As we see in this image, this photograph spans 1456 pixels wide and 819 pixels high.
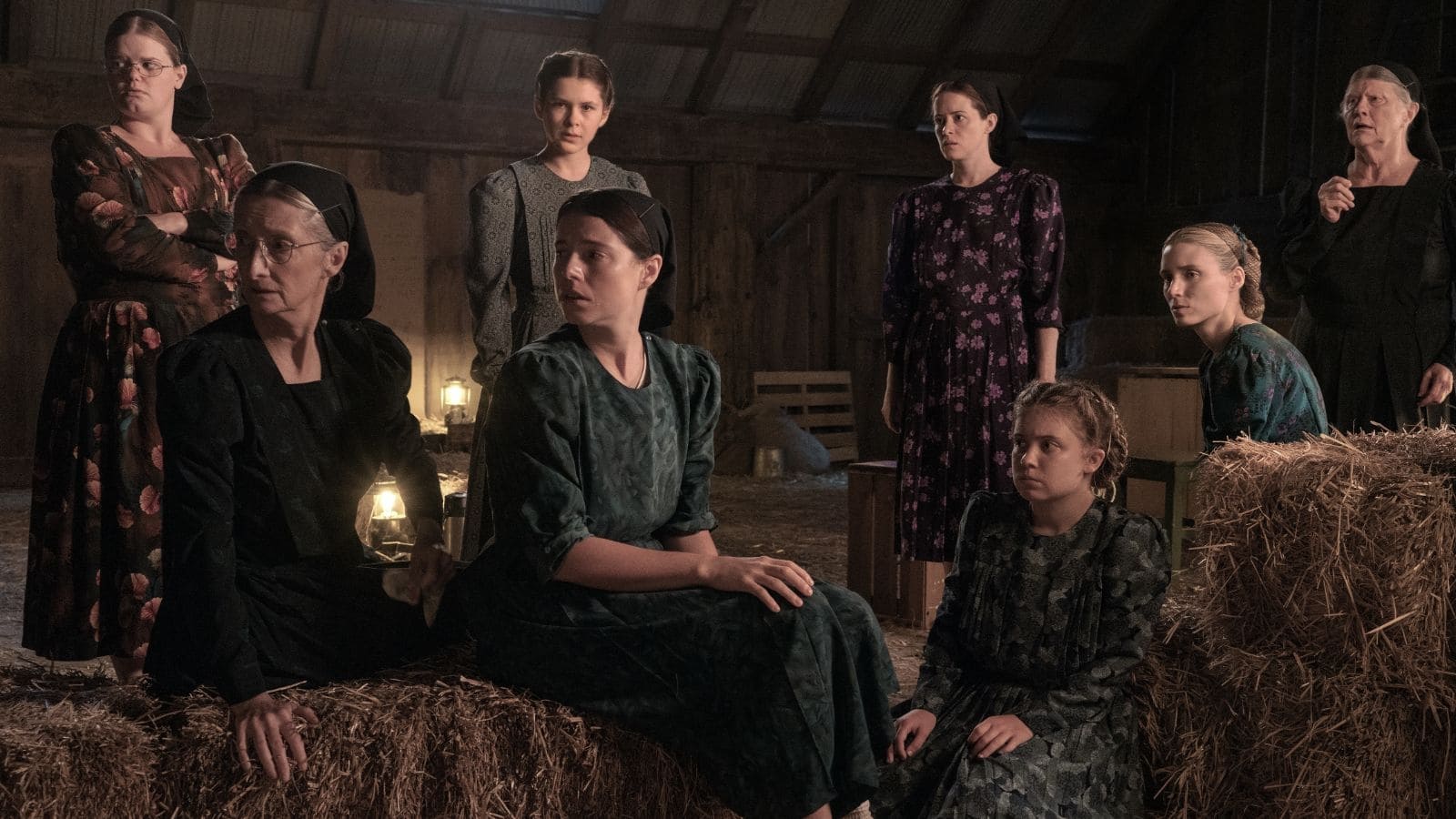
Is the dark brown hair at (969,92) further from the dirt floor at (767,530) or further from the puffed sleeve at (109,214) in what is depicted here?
the puffed sleeve at (109,214)

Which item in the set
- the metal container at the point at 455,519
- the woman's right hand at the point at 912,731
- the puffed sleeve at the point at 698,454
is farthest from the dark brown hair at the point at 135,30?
the woman's right hand at the point at 912,731

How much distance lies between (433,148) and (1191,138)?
5.37 meters

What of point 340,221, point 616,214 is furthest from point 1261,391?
point 340,221

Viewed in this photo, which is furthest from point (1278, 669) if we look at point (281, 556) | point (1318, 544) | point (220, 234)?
point (220, 234)

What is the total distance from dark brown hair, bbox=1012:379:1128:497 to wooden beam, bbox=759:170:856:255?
7.18m

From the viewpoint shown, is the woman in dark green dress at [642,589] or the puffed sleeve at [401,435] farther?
the puffed sleeve at [401,435]

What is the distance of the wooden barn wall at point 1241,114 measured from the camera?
8500 mm

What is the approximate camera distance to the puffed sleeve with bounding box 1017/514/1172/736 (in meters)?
2.75

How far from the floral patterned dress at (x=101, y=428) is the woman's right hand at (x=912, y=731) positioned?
69.7 inches

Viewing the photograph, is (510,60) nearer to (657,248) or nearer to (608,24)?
(608,24)

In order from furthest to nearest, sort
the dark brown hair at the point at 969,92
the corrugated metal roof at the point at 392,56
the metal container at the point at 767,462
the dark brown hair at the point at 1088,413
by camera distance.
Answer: the metal container at the point at 767,462 < the corrugated metal roof at the point at 392,56 < the dark brown hair at the point at 969,92 < the dark brown hair at the point at 1088,413

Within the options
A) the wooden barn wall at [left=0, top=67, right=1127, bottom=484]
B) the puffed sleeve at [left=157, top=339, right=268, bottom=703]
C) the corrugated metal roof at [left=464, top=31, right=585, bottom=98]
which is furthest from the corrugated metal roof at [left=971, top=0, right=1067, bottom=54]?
the puffed sleeve at [left=157, top=339, right=268, bottom=703]

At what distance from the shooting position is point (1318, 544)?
2.70m

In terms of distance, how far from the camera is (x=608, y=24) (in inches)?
343
